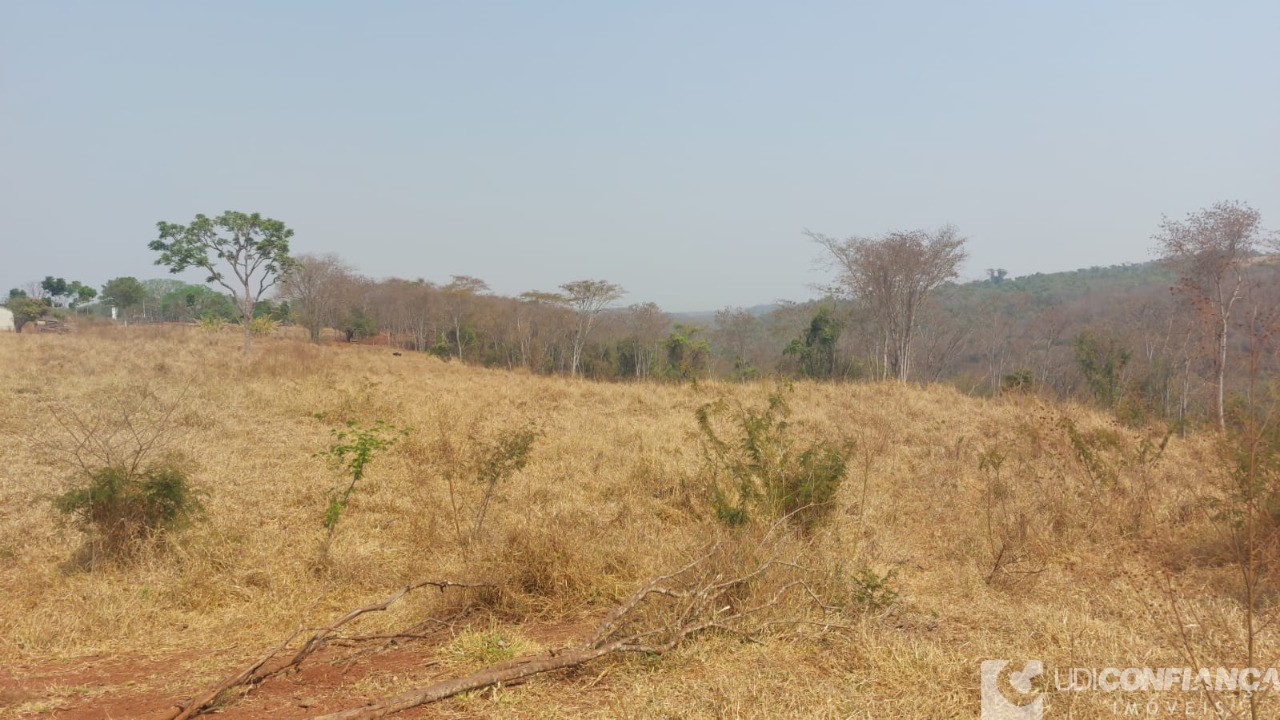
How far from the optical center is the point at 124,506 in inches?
179

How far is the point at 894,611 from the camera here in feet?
11.5

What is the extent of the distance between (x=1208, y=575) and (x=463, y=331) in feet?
114

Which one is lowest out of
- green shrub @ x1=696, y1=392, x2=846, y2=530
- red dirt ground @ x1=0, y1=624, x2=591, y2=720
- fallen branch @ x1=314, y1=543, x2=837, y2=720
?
red dirt ground @ x1=0, y1=624, x2=591, y2=720

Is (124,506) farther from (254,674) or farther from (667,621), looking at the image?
(667,621)

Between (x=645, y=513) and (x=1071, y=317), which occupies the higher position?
(x=1071, y=317)

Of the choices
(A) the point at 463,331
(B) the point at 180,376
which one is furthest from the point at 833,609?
(A) the point at 463,331

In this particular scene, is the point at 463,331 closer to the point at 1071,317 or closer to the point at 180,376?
the point at 180,376

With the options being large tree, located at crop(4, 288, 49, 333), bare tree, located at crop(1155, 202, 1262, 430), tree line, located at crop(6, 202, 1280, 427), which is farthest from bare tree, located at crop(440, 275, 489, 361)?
bare tree, located at crop(1155, 202, 1262, 430)

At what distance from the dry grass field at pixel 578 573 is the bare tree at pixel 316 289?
25857 mm

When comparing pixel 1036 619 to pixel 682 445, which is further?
pixel 682 445

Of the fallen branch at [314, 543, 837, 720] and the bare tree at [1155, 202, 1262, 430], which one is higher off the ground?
the bare tree at [1155, 202, 1262, 430]

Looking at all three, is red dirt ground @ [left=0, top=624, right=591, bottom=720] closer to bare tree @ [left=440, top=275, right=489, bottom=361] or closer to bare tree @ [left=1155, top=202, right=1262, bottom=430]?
bare tree @ [left=1155, top=202, right=1262, bottom=430]

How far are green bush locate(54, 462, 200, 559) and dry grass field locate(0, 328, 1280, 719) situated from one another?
0.16 meters

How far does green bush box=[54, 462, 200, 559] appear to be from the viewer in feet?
14.6
